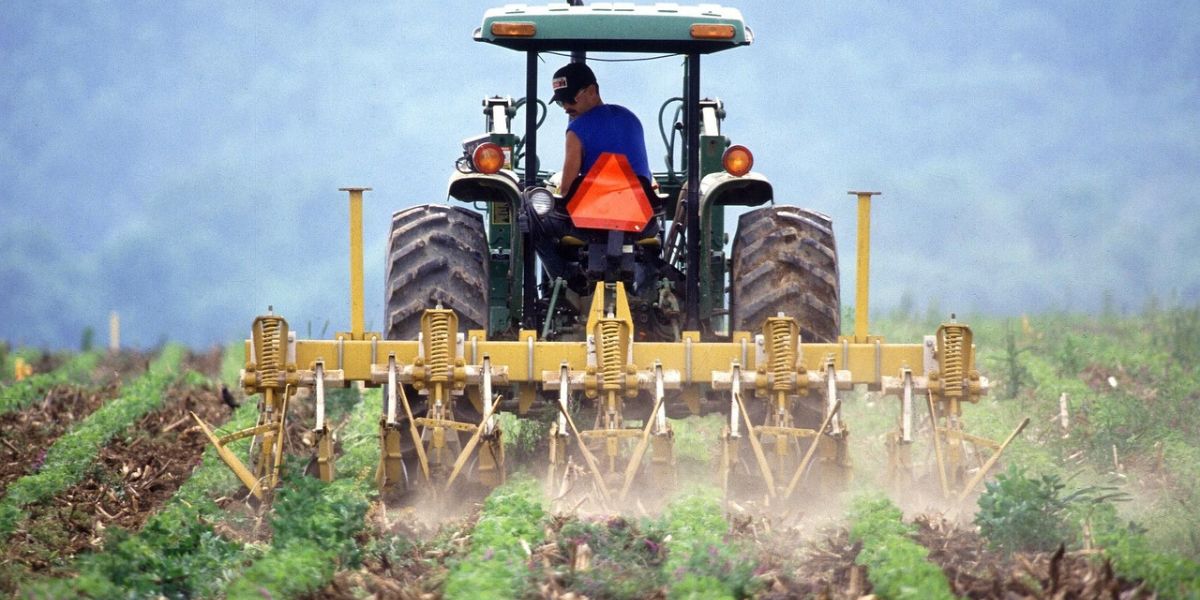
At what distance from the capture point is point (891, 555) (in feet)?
22.8

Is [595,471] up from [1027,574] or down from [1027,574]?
up

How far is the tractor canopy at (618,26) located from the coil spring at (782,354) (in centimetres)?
150

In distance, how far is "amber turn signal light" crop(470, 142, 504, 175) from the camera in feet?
31.2

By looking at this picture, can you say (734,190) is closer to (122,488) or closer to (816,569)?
(816,569)

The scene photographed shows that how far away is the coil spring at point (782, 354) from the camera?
354 inches

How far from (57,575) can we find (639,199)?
12.1ft

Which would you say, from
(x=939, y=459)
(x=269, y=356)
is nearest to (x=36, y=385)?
(x=269, y=356)

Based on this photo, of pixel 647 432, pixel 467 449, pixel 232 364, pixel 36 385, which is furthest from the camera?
pixel 232 364

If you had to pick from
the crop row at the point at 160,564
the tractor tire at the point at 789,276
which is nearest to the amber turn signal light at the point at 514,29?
the tractor tire at the point at 789,276

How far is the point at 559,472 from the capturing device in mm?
8797

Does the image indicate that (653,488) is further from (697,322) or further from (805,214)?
(805,214)

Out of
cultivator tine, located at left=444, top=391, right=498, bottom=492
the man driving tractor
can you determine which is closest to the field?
cultivator tine, located at left=444, top=391, right=498, bottom=492

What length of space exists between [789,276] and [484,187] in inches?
67.3

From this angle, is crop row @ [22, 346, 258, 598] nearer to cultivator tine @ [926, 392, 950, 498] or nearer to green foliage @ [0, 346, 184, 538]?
green foliage @ [0, 346, 184, 538]
